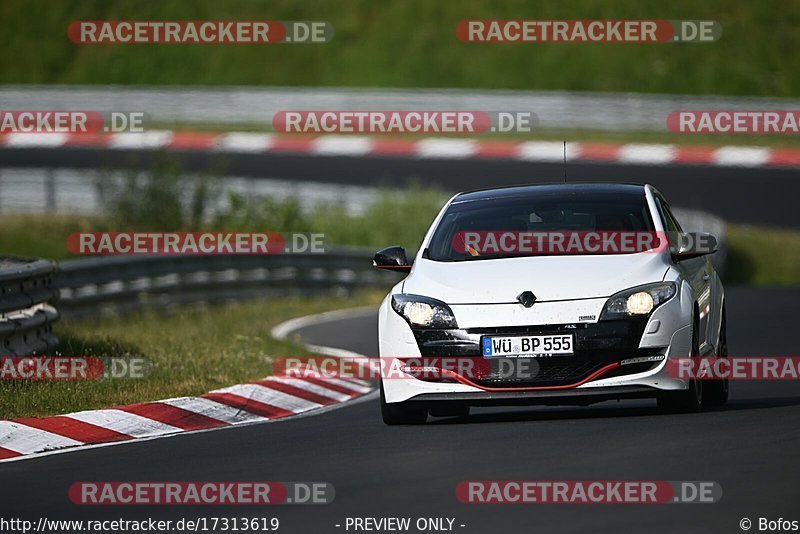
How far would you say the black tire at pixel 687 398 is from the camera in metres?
10.6

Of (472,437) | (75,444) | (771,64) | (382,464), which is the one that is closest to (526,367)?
(472,437)

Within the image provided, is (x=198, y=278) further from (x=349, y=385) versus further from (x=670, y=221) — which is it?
(x=670, y=221)

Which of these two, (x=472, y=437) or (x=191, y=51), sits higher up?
(x=191, y=51)

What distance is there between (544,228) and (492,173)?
2741cm

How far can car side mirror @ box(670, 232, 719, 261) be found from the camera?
430 inches

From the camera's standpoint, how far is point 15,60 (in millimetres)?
56281

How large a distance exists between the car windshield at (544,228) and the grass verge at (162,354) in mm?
2478

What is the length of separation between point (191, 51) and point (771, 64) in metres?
18.0

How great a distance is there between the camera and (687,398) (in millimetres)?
10617

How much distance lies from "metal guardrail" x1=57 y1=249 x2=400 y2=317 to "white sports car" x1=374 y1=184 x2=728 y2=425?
9.63 metres

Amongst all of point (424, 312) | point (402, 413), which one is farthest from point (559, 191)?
point (402, 413)

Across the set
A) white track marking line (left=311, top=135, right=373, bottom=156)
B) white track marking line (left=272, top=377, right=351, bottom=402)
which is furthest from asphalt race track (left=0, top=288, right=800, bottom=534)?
white track marking line (left=311, top=135, right=373, bottom=156)

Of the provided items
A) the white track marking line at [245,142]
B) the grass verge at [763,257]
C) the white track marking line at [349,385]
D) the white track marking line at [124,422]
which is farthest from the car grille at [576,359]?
the white track marking line at [245,142]

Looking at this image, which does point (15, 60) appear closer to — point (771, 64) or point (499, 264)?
point (771, 64)
